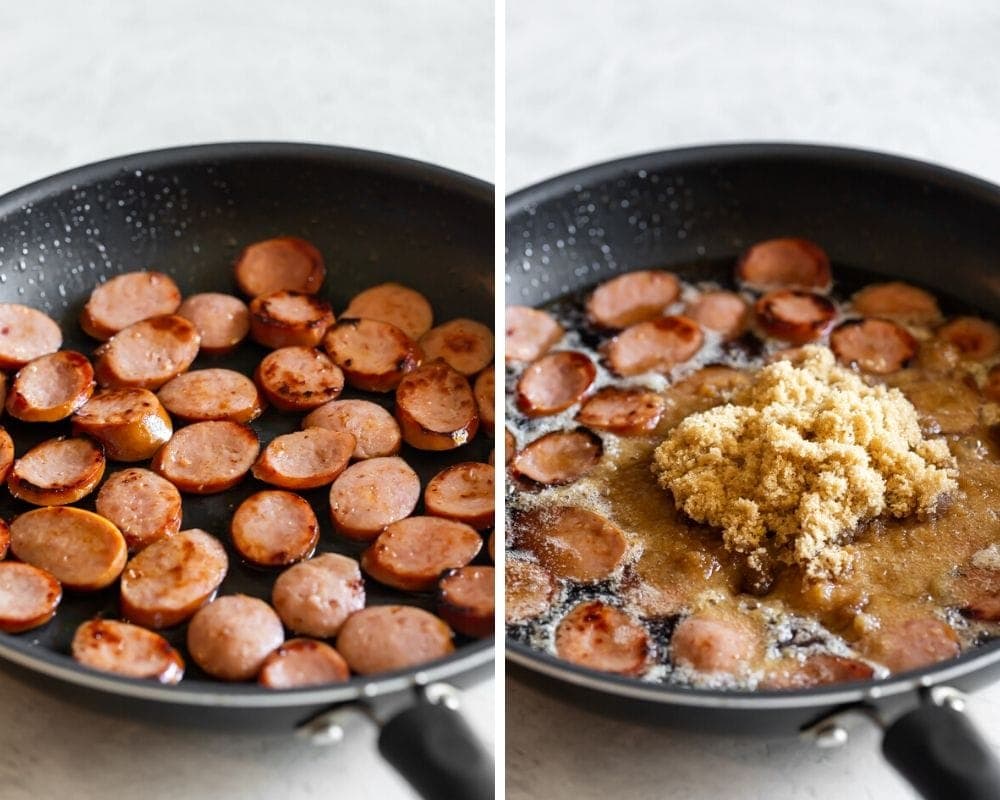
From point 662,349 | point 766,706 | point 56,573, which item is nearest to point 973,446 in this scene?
point 662,349

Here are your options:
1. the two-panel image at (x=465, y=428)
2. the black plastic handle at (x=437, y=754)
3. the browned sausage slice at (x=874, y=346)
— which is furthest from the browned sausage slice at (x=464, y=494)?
the browned sausage slice at (x=874, y=346)

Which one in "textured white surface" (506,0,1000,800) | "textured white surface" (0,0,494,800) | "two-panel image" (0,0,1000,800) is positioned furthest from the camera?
"textured white surface" (506,0,1000,800)

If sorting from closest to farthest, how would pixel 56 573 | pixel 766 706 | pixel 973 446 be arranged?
pixel 766 706 → pixel 56 573 → pixel 973 446

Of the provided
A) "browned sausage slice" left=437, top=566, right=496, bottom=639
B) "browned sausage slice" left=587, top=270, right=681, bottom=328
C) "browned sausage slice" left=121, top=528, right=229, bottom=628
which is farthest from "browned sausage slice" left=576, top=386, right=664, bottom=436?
"browned sausage slice" left=121, top=528, right=229, bottom=628

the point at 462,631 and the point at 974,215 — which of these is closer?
the point at 462,631

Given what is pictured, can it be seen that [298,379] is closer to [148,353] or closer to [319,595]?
[148,353]

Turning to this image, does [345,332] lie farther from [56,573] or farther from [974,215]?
[974,215]

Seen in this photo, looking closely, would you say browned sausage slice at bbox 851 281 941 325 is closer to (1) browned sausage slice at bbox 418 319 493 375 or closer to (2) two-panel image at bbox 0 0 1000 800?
(2) two-panel image at bbox 0 0 1000 800

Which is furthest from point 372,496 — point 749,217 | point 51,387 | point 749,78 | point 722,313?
point 749,78
